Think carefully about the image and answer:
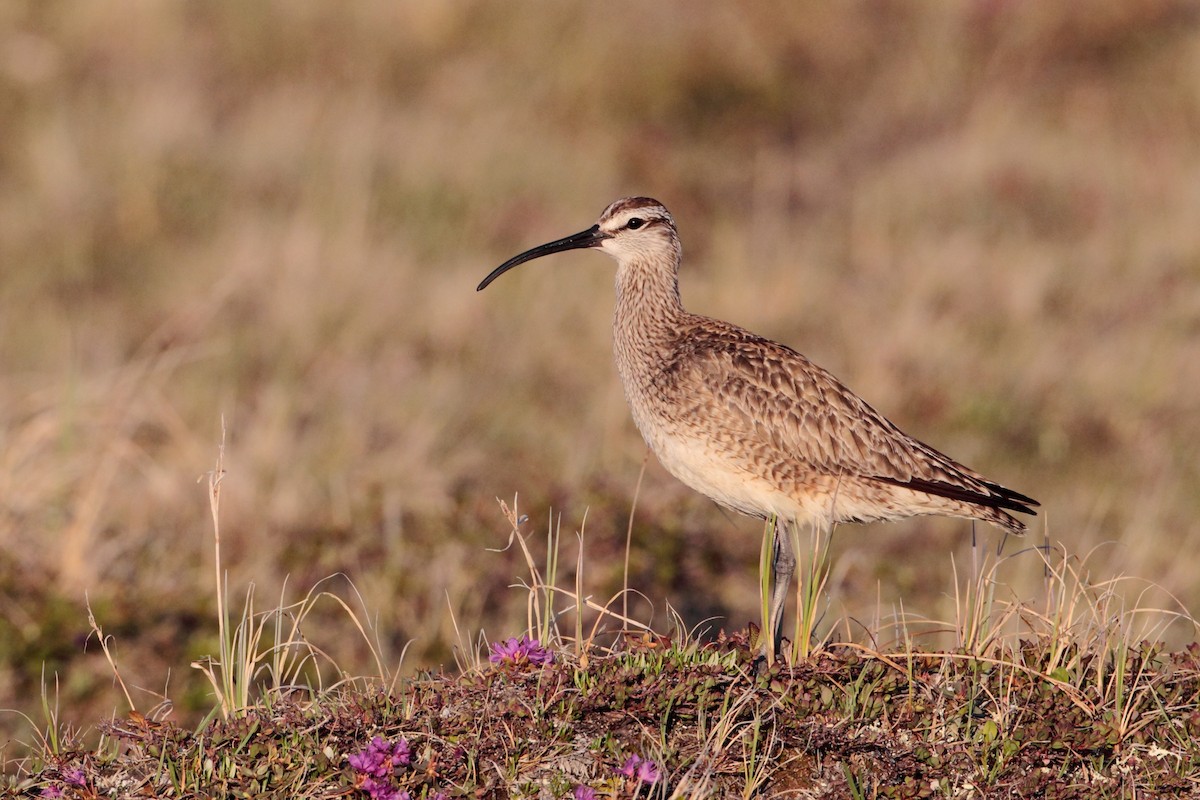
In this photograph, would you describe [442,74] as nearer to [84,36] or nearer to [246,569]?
[84,36]

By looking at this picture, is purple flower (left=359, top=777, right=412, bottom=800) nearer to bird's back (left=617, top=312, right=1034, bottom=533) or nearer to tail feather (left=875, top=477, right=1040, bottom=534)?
bird's back (left=617, top=312, right=1034, bottom=533)

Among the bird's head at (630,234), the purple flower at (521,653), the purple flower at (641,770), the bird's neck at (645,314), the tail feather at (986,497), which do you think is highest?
the bird's head at (630,234)

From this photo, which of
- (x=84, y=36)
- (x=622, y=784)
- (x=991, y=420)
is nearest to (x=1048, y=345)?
(x=991, y=420)

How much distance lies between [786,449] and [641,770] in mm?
2148

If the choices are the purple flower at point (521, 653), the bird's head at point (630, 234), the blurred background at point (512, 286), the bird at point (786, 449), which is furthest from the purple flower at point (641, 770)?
the bird's head at point (630, 234)

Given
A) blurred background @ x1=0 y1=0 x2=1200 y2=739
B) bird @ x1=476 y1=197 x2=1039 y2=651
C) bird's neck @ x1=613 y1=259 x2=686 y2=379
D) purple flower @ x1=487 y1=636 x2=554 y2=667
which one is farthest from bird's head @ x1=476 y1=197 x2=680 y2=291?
purple flower @ x1=487 y1=636 x2=554 y2=667

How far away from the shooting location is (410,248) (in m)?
12.3

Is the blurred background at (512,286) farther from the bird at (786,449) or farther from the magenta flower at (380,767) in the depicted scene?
the magenta flower at (380,767)

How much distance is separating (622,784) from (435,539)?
4.79 metres

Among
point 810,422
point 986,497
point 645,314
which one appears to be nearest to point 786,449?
point 810,422

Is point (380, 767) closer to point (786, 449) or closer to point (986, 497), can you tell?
point (786, 449)

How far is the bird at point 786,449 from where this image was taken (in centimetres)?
577

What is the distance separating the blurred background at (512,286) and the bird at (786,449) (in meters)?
0.83

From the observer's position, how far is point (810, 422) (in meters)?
5.91
